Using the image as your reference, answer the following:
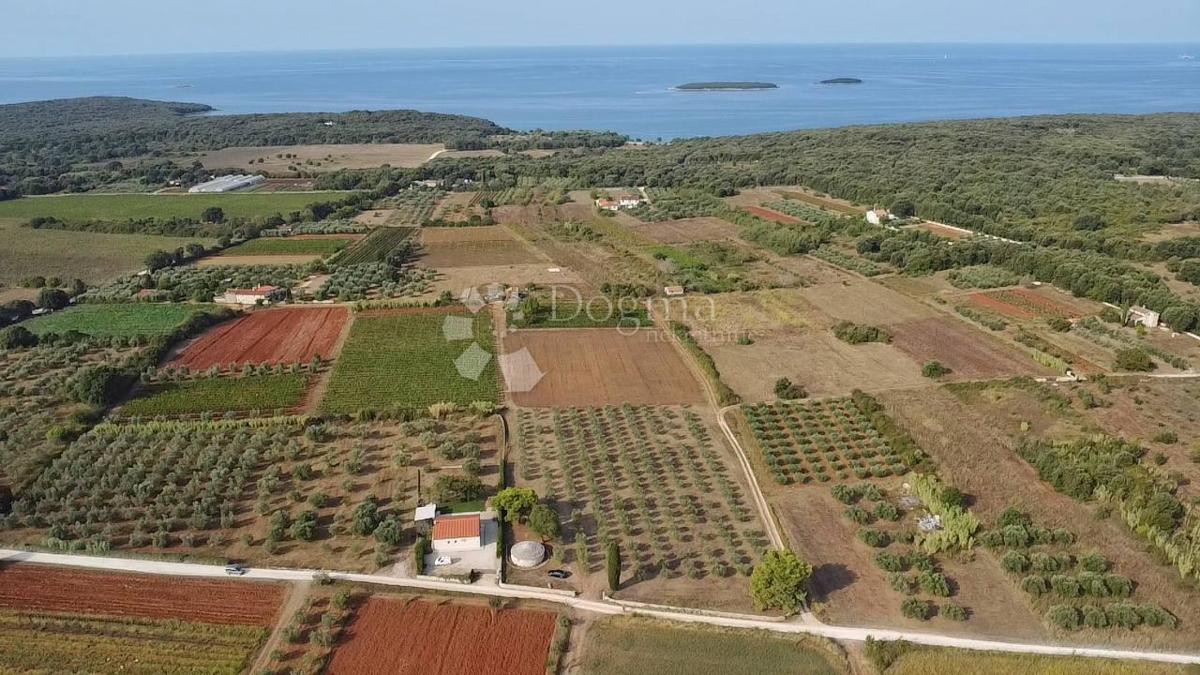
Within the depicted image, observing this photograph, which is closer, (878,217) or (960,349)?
(960,349)

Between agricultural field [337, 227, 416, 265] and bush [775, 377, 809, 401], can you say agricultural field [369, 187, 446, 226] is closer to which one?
agricultural field [337, 227, 416, 265]

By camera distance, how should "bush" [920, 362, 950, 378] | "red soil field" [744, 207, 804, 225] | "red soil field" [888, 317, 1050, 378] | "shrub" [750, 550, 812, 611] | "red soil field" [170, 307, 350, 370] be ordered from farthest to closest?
"red soil field" [744, 207, 804, 225] → "red soil field" [170, 307, 350, 370] → "red soil field" [888, 317, 1050, 378] → "bush" [920, 362, 950, 378] → "shrub" [750, 550, 812, 611]

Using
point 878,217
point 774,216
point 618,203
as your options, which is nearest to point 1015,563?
point 878,217

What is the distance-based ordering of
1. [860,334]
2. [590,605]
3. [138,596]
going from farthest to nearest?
[860,334]
[138,596]
[590,605]

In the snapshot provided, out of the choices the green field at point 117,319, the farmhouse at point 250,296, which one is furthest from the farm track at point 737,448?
the green field at point 117,319

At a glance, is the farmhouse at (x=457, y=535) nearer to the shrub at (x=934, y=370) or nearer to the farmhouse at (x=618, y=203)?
the shrub at (x=934, y=370)

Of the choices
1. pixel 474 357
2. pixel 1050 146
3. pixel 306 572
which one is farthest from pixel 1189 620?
pixel 1050 146

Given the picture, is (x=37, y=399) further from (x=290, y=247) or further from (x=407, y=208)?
(x=407, y=208)

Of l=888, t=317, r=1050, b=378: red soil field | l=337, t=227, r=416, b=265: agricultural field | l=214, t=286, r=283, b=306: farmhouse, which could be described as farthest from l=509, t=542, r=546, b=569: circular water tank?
l=337, t=227, r=416, b=265: agricultural field
